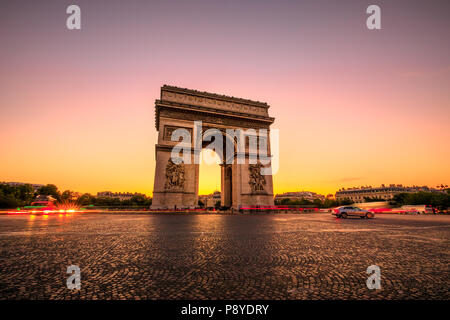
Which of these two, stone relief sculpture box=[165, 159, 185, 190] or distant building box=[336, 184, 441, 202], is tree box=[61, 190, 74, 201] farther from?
distant building box=[336, 184, 441, 202]

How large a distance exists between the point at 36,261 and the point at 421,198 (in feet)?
241

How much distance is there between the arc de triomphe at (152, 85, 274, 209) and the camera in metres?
21.3

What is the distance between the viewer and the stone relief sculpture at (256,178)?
Answer: 24.2 meters

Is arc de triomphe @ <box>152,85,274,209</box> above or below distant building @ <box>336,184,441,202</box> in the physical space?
above

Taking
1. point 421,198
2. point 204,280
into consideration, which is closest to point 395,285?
point 204,280

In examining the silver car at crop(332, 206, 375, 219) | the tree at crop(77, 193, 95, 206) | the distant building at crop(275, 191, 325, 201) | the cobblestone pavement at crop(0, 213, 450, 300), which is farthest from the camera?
the distant building at crop(275, 191, 325, 201)

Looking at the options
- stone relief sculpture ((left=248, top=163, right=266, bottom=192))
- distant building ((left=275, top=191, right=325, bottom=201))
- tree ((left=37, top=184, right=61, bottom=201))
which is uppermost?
stone relief sculpture ((left=248, top=163, right=266, bottom=192))

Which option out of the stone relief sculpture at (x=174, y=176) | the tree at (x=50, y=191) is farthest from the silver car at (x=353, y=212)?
the tree at (x=50, y=191)

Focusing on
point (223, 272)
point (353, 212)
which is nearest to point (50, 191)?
point (353, 212)

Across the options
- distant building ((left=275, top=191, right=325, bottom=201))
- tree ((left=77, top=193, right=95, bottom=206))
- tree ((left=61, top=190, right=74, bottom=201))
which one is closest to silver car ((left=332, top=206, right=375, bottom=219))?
tree ((left=77, top=193, right=95, bottom=206))

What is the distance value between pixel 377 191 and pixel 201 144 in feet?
345

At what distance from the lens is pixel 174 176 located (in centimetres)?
2142

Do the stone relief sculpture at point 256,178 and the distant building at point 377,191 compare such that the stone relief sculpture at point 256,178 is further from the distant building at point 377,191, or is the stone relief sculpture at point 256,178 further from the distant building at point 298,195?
the distant building at point 298,195
